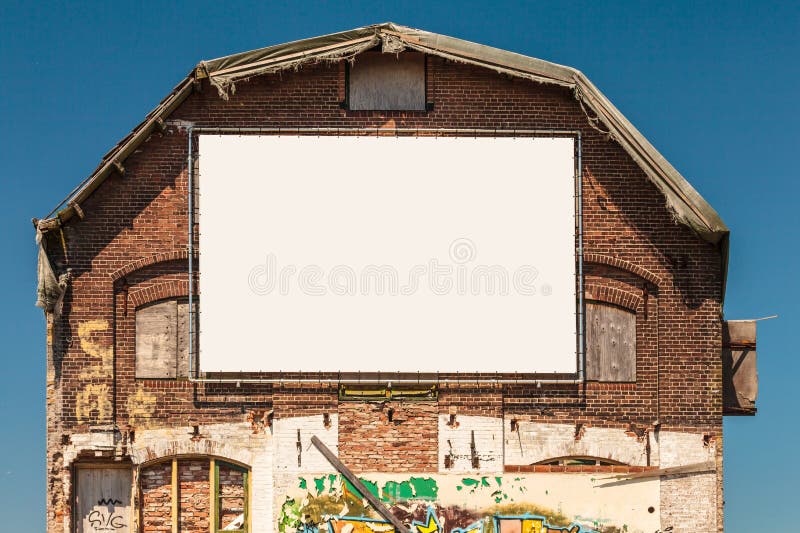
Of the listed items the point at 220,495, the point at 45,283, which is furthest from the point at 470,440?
the point at 45,283

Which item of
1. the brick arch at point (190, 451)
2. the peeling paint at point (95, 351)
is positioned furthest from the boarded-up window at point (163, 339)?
the brick arch at point (190, 451)

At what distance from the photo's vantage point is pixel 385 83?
1656 cm

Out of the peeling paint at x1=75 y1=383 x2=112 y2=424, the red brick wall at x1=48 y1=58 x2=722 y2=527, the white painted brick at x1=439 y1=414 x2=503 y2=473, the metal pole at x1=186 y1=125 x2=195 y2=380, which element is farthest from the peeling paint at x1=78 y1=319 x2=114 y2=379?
the white painted brick at x1=439 y1=414 x2=503 y2=473

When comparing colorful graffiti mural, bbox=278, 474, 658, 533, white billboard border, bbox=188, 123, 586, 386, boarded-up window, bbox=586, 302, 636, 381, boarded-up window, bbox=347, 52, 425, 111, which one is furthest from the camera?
boarded-up window, bbox=347, 52, 425, 111

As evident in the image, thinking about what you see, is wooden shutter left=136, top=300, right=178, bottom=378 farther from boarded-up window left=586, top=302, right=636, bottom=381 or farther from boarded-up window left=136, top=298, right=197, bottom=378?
boarded-up window left=586, top=302, right=636, bottom=381

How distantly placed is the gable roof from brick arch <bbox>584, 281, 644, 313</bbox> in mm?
1480

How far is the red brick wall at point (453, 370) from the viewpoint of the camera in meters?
16.1

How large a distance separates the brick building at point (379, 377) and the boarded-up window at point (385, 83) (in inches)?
1.3

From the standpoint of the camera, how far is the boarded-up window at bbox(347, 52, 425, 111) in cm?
1652

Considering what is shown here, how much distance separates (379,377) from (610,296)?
394 centimetres

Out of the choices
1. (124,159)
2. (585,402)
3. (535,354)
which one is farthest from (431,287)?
(124,159)

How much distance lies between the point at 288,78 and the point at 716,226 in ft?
23.6

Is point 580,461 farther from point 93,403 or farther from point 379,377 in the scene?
point 93,403

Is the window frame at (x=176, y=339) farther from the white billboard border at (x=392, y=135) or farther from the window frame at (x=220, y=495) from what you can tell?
the window frame at (x=220, y=495)
